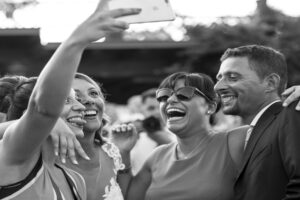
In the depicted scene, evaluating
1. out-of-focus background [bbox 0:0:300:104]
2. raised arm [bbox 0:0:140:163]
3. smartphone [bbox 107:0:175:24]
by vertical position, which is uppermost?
smartphone [bbox 107:0:175:24]

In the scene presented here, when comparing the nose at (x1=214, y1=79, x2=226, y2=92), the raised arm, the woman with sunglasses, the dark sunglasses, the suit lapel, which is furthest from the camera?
the dark sunglasses

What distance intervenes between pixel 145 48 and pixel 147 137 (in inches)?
372

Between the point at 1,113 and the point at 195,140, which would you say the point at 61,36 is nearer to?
the point at 1,113

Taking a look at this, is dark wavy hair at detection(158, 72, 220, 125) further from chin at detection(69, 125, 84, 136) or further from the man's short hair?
chin at detection(69, 125, 84, 136)

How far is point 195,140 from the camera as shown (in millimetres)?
4410

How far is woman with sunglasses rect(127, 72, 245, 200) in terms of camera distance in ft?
13.3

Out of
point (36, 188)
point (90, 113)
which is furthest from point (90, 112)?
point (36, 188)

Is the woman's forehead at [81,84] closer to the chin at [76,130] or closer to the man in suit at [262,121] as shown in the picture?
Answer: the chin at [76,130]

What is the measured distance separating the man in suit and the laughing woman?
1128 millimetres

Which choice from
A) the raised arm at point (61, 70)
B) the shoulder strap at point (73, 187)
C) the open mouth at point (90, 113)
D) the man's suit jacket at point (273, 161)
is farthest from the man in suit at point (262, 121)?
the raised arm at point (61, 70)

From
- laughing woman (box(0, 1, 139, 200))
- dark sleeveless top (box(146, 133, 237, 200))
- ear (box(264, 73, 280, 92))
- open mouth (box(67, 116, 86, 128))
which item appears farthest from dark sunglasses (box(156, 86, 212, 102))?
laughing woman (box(0, 1, 139, 200))

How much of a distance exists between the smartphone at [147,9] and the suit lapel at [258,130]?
142 cm

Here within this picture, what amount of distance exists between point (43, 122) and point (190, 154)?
193 centimetres

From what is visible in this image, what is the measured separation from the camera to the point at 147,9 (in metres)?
2.46
